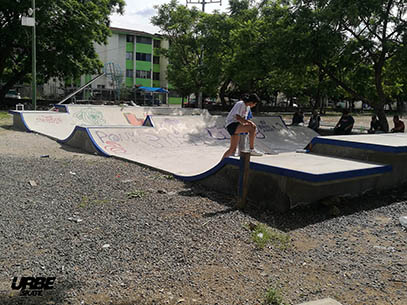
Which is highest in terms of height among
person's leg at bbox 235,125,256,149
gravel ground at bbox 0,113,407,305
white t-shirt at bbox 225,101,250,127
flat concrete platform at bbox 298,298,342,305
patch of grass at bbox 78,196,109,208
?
white t-shirt at bbox 225,101,250,127

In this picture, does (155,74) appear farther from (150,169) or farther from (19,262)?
(19,262)

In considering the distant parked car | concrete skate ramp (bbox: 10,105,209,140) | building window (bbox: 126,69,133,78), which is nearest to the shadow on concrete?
concrete skate ramp (bbox: 10,105,209,140)

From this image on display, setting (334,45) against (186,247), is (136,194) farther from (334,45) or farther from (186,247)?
(334,45)

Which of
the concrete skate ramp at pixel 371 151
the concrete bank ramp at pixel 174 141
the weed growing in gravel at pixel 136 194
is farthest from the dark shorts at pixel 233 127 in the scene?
the weed growing in gravel at pixel 136 194

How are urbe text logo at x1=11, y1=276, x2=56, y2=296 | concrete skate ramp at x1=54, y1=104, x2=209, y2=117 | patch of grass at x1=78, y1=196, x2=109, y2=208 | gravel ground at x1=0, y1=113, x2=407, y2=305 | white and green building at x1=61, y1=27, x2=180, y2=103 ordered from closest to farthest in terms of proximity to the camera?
urbe text logo at x1=11, y1=276, x2=56, y2=296
gravel ground at x1=0, y1=113, x2=407, y2=305
patch of grass at x1=78, y1=196, x2=109, y2=208
concrete skate ramp at x1=54, y1=104, x2=209, y2=117
white and green building at x1=61, y1=27, x2=180, y2=103

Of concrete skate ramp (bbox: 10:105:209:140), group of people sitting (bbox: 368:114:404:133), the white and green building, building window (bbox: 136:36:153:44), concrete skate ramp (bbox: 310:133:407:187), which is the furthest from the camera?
building window (bbox: 136:36:153:44)

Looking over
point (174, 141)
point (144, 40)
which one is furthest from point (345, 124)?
point (144, 40)

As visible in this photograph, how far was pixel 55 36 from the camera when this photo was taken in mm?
26766

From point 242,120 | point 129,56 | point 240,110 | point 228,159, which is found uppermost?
point 129,56

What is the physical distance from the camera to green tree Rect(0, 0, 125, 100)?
2466cm

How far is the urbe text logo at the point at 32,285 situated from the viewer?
2867 millimetres

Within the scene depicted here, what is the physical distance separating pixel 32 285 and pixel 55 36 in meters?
27.3

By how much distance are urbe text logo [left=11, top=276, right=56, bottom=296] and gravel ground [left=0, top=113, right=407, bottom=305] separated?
5 centimetres

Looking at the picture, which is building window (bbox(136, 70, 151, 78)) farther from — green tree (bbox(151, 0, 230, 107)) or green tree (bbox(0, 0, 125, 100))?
green tree (bbox(0, 0, 125, 100))
